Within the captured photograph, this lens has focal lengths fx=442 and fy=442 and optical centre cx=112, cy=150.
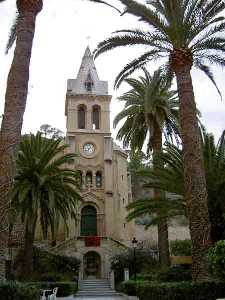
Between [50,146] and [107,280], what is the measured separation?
47.2ft

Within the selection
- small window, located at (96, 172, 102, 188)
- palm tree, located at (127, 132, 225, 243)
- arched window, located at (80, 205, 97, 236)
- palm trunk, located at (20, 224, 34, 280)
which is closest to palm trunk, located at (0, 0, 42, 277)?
palm tree, located at (127, 132, 225, 243)

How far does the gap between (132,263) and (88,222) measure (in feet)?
33.4

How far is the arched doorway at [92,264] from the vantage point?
3988 cm

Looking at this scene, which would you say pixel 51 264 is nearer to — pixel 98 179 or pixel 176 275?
pixel 98 179

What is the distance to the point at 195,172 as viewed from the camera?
14.8m

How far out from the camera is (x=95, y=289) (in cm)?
3328

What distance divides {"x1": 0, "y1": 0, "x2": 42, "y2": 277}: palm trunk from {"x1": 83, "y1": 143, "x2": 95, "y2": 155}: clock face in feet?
106

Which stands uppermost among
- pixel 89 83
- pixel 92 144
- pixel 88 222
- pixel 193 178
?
pixel 89 83

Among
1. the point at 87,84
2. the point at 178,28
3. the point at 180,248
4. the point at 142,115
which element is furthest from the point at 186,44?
the point at 87,84

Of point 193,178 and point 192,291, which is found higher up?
point 193,178

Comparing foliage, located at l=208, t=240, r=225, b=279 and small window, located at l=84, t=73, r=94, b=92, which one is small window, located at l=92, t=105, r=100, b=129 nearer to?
small window, located at l=84, t=73, r=94, b=92

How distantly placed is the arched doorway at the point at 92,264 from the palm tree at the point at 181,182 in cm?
1959

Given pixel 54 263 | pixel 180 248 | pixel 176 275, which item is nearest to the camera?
pixel 176 275

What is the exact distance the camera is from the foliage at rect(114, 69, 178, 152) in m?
28.6
